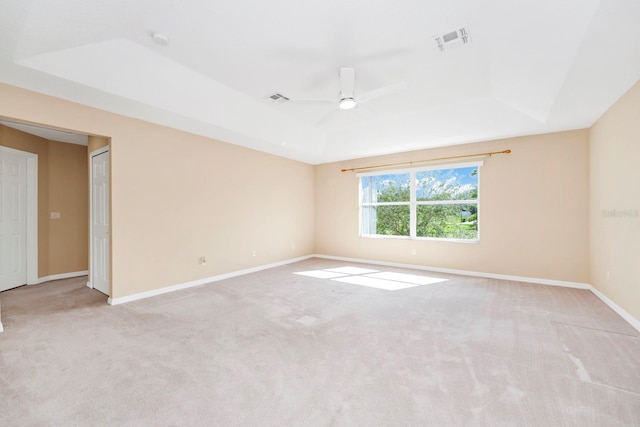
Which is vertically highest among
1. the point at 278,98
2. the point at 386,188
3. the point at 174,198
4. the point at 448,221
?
the point at 278,98

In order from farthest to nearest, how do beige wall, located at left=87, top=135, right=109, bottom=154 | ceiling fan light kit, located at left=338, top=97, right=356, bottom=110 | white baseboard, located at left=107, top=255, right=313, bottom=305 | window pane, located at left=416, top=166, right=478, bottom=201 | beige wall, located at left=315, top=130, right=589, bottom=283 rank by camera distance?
1. window pane, located at left=416, top=166, right=478, bottom=201
2. beige wall, located at left=315, top=130, right=589, bottom=283
3. beige wall, located at left=87, top=135, right=109, bottom=154
4. white baseboard, located at left=107, top=255, right=313, bottom=305
5. ceiling fan light kit, located at left=338, top=97, right=356, bottom=110

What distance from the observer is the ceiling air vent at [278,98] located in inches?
146

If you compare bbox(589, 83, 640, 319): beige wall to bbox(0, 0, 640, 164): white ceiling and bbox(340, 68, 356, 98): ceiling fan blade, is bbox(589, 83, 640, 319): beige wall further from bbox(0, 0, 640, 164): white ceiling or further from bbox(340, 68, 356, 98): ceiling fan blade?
A: bbox(340, 68, 356, 98): ceiling fan blade

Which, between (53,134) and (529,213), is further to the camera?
(529,213)

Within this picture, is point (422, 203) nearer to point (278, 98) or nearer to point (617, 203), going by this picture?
point (617, 203)

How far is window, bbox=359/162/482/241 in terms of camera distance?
507cm

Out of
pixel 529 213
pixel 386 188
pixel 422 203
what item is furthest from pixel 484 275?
pixel 386 188

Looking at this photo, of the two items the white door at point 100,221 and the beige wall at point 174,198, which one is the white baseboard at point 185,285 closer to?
the beige wall at point 174,198

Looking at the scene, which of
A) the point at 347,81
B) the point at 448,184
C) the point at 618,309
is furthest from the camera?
the point at 448,184

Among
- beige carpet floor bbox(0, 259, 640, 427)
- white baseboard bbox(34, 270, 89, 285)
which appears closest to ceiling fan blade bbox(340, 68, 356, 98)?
beige carpet floor bbox(0, 259, 640, 427)

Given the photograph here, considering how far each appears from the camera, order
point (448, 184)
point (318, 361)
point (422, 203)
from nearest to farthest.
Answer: point (318, 361) → point (448, 184) → point (422, 203)

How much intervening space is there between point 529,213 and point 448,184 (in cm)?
139

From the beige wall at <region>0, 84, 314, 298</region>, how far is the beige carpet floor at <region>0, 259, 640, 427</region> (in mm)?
712

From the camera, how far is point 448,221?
5305mm
